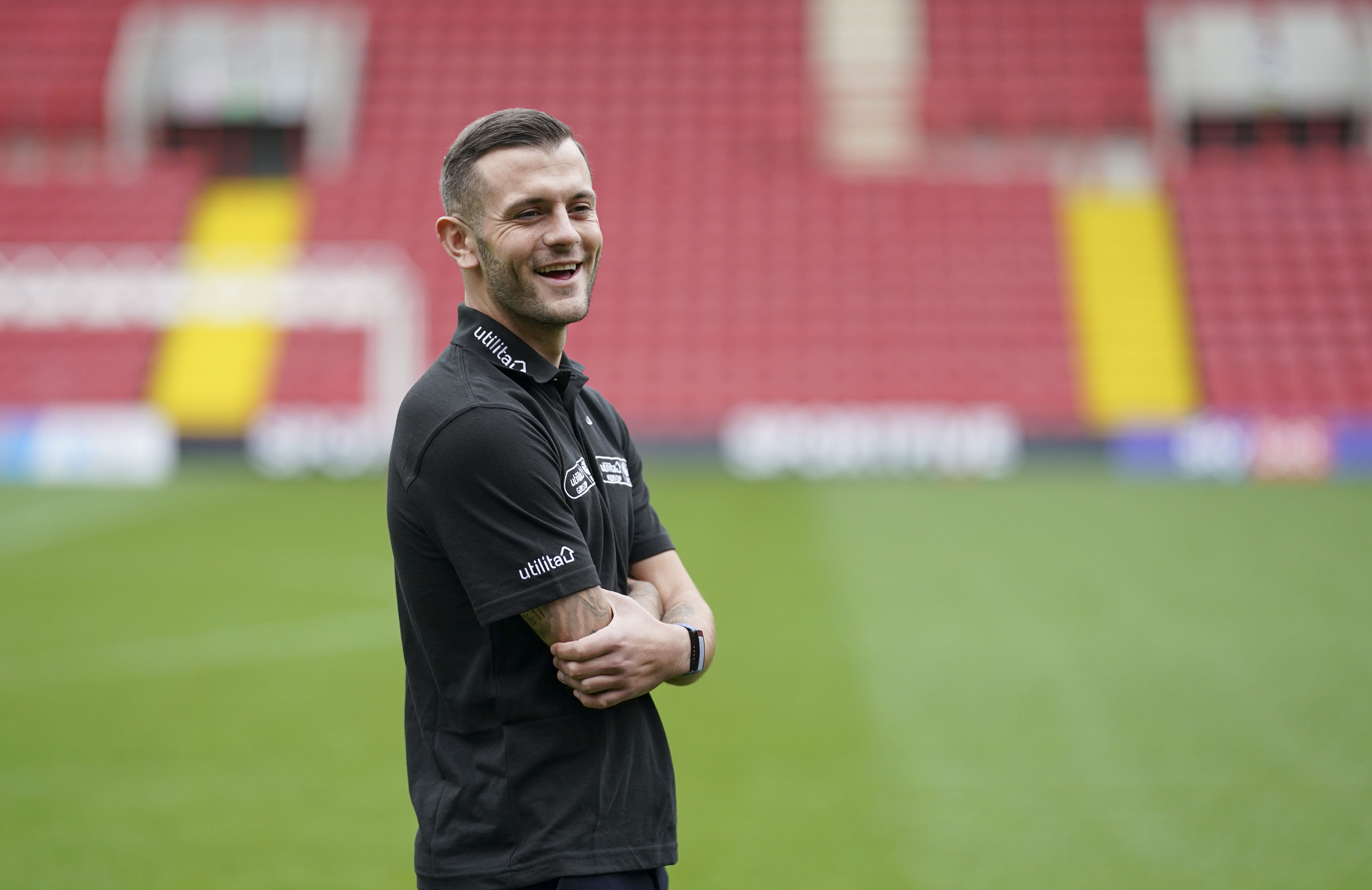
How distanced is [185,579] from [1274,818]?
8397 mm

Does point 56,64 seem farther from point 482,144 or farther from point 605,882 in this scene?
point 605,882

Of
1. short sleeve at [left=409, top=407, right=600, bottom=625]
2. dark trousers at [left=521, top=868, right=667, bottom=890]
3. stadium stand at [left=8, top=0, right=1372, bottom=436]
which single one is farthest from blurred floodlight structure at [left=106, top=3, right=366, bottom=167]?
dark trousers at [left=521, top=868, right=667, bottom=890]

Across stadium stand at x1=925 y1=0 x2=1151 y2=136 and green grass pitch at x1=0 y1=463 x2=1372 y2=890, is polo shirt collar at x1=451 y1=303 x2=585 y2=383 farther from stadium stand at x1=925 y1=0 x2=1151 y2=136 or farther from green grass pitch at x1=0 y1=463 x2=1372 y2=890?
stadium stand at x1=925 y1=0 x2=1151 y2=136

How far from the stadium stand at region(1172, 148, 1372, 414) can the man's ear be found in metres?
18.2

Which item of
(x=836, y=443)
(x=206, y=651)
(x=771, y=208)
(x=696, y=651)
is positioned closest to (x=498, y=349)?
(x=696, y=651)

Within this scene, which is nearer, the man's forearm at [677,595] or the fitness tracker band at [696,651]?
the fitness tracker band at [696,651]

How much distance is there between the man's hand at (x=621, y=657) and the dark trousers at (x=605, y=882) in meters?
0.31

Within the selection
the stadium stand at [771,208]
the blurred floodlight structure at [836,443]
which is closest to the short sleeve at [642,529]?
the blurred floodlight structure at [836,443]

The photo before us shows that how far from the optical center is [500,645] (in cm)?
237

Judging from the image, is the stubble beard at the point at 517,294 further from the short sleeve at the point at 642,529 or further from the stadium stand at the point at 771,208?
the stadium stand at the point at 771,208

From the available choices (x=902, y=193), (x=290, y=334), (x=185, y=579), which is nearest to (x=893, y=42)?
(x=902, y=193)

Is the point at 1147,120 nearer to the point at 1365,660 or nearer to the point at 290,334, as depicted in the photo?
the point at 290,334

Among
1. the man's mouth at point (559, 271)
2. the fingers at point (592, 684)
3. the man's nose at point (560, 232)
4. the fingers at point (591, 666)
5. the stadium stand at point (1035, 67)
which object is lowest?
the fingers at point (592, 684)

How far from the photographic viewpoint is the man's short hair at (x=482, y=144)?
2.43m
